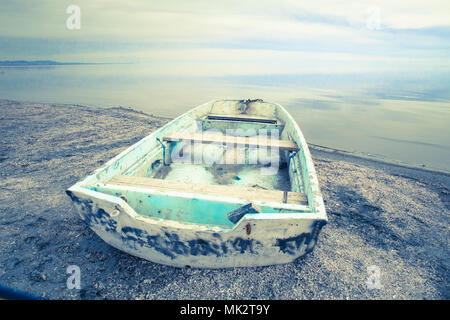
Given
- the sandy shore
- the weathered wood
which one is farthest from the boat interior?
the sandy shore

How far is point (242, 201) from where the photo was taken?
7.57 ft

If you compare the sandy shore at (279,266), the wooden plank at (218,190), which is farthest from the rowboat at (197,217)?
the sandy shore at (279,266)

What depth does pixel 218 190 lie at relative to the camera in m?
2.69

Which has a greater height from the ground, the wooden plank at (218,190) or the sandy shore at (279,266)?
the wooden plank at (218,190)

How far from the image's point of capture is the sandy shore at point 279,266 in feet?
8.15

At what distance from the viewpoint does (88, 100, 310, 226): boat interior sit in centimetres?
247

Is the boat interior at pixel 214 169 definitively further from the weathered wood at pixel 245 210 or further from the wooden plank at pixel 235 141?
the weathered wood at pixel 245 210

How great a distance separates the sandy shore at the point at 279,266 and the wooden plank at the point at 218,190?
0.84 metres

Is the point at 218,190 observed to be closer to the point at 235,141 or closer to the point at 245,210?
the point at 245,210

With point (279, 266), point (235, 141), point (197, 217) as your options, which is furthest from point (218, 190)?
point (235, 141)

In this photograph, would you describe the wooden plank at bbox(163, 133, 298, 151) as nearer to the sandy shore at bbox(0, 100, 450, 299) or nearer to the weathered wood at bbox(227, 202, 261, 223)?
the sandy shore at bbox(0, 100, 450, 299)

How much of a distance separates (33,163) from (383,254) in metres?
6.96

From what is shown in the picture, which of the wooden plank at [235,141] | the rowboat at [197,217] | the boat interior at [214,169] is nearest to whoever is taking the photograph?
the rowboat at [197,217]
